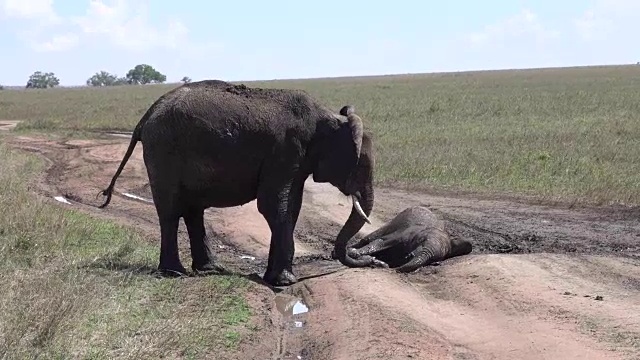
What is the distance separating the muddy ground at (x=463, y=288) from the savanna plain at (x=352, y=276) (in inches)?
1.0

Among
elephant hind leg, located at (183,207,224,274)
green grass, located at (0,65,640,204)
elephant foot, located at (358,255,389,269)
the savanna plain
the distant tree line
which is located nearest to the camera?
the savanna plain

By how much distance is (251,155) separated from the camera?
33.0 ft

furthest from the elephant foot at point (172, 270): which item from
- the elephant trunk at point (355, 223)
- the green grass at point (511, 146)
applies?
the green grass at point (511, 146)

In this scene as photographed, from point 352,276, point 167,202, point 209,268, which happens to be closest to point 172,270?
point 209,268

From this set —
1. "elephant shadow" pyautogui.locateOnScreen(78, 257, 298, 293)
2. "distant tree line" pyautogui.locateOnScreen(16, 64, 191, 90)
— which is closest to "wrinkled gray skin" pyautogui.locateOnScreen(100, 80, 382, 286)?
"elephant shadow" pyautogui.locateOnScreen(78, 257, 298, 293)

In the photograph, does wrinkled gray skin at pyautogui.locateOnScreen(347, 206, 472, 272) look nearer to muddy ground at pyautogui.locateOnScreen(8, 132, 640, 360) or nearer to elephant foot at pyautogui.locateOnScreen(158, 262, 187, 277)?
muddy ground at pyautogui.locateOnScreen(8, 132, 640, 360)

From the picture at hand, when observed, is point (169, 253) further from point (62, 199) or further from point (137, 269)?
point (62, 199)

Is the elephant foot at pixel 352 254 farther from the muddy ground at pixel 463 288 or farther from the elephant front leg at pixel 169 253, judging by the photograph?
the elephant front leg at pixel 169 253

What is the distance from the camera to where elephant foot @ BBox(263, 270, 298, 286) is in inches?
400

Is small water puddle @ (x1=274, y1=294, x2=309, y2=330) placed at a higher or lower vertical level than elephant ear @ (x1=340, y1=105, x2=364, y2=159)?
lower

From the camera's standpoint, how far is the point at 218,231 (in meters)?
13.6

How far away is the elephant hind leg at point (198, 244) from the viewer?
10688mm

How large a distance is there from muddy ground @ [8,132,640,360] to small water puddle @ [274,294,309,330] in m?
0.01

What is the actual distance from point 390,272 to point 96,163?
1270 centimetres
